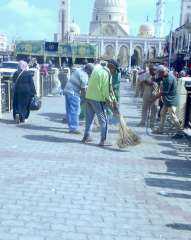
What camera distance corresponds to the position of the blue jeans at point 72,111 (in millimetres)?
9906

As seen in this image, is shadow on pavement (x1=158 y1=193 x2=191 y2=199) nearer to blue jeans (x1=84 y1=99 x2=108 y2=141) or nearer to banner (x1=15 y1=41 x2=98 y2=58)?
blue jeans (x1=84 y1=99 x2=108 y2=141)

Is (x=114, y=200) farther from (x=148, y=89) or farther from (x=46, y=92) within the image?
(x=46, y=92)

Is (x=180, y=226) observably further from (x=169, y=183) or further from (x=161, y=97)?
(x=161, y=97)

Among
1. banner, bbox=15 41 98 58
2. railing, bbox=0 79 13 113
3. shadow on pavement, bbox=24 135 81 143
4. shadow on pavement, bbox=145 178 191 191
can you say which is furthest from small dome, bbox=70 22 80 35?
shadow on pavement, bbox=145 178 191 191

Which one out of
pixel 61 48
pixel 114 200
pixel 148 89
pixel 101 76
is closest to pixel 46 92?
pixel 148 89

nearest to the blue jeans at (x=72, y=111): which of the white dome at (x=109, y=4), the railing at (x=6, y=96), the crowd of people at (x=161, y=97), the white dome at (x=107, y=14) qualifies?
the crowd of people at (x=161, y=97)

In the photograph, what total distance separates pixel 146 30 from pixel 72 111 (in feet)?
358

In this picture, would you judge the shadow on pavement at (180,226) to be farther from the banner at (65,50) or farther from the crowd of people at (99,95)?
the banner at (65,50)

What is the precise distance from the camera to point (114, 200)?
523 centimetres

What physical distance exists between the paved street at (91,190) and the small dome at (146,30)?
10856 cm

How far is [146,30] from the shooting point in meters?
115

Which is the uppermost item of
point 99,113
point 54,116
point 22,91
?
point 22,91

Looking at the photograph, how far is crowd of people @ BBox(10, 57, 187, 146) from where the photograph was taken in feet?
27.4

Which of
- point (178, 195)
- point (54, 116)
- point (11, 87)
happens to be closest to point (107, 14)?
point (11, 87)
